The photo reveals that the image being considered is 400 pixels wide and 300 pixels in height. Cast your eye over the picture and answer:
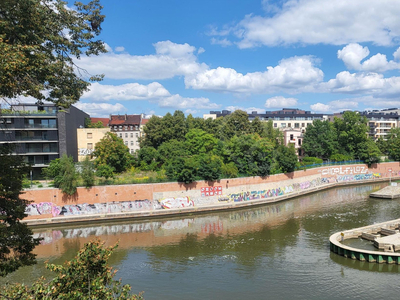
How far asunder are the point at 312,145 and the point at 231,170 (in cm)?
2618

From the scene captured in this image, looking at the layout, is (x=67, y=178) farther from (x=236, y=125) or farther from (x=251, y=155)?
(x=236, y=125)

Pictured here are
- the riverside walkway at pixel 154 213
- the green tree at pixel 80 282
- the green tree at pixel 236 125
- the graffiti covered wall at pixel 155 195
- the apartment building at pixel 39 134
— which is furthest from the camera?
the green tree at pixel 236 125

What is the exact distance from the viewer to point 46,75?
9.80 metres

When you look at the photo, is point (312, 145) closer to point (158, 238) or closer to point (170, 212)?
point (170, 212)

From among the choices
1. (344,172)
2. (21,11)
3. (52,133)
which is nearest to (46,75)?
(21,11)

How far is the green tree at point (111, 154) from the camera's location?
36.3 metres

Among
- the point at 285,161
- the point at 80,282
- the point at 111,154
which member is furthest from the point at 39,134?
the point at 80,282

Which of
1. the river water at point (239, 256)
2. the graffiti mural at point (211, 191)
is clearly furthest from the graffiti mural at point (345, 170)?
the graffiti mural at point (211, 191)

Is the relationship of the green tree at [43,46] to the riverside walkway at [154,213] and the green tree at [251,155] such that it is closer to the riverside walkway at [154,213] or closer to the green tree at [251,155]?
the riverside walkway at [154,213]

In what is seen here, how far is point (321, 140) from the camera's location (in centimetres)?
5481

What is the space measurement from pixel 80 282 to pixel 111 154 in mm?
30493

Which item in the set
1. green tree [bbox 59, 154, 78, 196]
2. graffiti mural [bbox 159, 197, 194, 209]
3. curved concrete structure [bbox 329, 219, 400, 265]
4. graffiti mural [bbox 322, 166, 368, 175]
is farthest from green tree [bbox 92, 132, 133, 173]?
graffiti mural [bbox 322, 166, 368, 175]

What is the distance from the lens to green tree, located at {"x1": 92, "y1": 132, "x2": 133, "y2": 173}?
36312 mm

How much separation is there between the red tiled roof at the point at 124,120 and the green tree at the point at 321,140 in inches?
1195
